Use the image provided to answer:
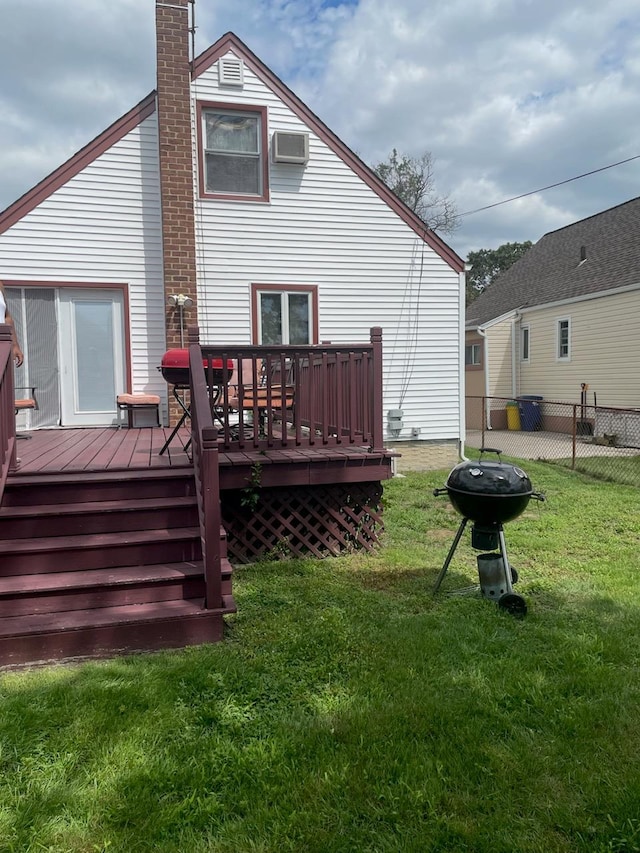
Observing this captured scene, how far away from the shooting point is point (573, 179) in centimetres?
1487

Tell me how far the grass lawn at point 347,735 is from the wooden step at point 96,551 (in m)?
0.59

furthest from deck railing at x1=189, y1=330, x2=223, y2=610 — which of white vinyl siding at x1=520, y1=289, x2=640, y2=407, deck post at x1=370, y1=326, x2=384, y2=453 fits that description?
white vinyl siding at x1=520, y1=289, x2=640, y2=407

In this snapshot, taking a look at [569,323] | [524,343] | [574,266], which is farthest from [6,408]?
[574,266]

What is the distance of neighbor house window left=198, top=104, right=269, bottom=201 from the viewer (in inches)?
323

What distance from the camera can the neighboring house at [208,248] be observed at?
7.71m

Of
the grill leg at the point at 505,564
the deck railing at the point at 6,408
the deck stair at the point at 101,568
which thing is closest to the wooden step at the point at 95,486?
the deck stair at the point at 101,568

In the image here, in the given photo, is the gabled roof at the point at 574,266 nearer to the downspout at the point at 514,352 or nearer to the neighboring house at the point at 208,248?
the downspout at the point at 514,352

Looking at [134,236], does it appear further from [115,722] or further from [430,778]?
[430,778]

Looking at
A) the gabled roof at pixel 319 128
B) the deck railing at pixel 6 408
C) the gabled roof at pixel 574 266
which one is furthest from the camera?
the gabled roof at pixel 574 266

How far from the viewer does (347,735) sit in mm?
2418

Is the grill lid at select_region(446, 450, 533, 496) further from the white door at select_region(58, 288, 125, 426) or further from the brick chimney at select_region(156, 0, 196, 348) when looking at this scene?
the white door at select_region(58, 288, 125, 426)

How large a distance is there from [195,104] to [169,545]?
22.4 feet

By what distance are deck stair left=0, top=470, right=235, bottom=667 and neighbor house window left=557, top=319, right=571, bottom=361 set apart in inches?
563

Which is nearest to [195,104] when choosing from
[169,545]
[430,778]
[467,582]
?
[169,545]
